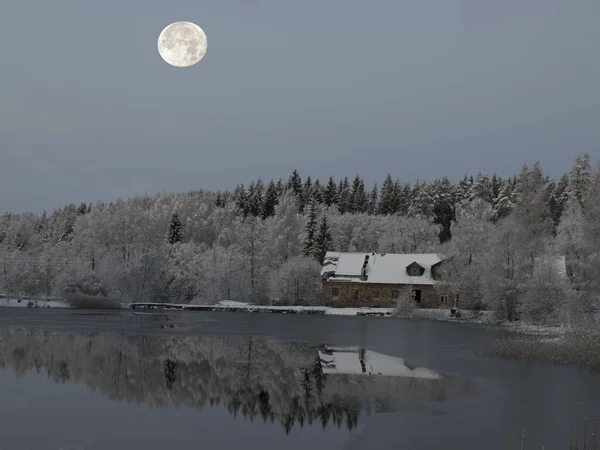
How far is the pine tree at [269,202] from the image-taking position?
121 metres

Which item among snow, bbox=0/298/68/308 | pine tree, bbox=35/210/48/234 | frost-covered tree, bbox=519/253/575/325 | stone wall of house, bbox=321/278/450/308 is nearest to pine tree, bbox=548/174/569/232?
stone wall of house, bbox=321/278/450/308

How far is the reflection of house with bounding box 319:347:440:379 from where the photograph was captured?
2588 centimetres

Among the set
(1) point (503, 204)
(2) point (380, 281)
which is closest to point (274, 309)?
(2) point (380, 281)

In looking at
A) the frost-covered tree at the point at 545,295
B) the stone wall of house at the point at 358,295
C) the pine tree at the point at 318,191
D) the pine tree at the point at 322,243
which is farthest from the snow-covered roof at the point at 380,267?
the pine tree at the point at 318,191

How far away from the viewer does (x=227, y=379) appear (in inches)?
955

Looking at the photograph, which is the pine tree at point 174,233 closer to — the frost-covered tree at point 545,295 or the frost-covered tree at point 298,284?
the frost-covered tree at point 298,284

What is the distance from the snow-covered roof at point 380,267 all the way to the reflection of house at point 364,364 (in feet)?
141

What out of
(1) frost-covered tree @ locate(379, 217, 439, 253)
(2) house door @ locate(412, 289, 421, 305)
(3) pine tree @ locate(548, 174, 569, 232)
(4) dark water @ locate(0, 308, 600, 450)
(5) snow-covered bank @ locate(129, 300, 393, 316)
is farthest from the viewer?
(3) pine tree @ locate(548, 174, 569, 232)

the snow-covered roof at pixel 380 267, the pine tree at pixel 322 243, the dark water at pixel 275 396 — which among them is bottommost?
the dark water at pixel 275 396

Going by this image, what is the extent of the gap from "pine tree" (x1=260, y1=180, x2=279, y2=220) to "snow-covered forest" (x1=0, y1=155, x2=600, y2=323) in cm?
24

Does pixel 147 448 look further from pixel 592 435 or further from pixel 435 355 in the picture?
pixel 435 355

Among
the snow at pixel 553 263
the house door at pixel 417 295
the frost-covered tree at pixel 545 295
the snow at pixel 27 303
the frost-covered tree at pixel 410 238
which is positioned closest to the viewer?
the frost-covered tree at pixel 545 295

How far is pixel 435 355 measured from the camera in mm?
32125

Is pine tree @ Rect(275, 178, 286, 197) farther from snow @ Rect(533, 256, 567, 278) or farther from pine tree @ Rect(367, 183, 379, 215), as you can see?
snow @ Rect(533, 256, 567, 278)
